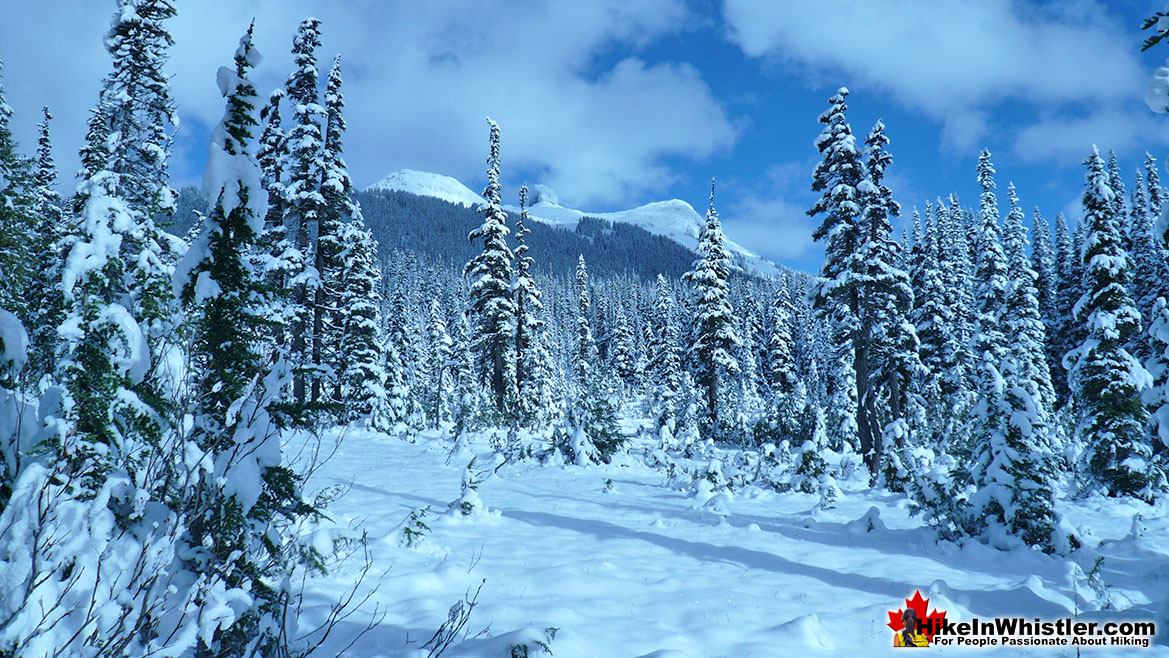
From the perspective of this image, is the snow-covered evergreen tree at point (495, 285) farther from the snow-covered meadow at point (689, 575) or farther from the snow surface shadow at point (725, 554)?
the snow surface shadow at point (725, 554)

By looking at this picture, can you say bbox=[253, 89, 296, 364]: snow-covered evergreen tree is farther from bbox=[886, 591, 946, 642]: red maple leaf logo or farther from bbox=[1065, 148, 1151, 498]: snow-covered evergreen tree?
bbox=[1065, 148, 1151, 498]: snow-covered evergreen tree

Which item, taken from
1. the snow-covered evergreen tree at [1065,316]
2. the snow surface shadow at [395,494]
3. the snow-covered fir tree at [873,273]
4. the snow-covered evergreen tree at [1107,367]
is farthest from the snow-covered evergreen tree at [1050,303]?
the snow surface shadow at [395,494]

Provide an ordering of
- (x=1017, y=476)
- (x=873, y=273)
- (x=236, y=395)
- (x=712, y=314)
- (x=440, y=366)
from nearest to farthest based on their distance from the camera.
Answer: (x=236, y=395)
(x=1017, y=476)
(x=873, y=273)
(x=712, y=314)
(x=440, y=366)

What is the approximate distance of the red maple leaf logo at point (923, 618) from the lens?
538cm

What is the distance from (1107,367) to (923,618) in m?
17.5

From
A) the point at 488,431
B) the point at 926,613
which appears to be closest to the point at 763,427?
the point at 488,431

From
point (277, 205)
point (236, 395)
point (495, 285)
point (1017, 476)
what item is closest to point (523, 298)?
point (495, 285)

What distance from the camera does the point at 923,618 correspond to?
17.9 feet

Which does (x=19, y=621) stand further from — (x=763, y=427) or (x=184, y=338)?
(x=763, y=427)

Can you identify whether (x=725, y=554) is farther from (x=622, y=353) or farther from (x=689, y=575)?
(x=622, y=353)

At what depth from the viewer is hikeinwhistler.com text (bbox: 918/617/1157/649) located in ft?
16.3

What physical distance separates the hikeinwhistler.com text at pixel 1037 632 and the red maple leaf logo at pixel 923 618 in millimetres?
11

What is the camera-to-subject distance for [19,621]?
2480 mm

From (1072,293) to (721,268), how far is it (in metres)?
28.2
